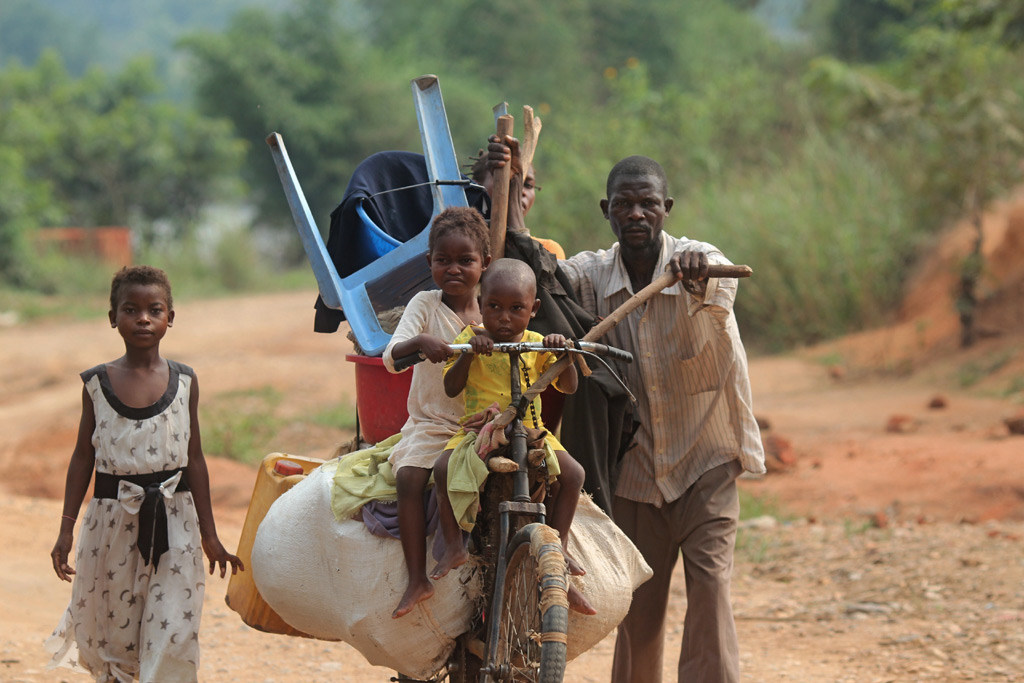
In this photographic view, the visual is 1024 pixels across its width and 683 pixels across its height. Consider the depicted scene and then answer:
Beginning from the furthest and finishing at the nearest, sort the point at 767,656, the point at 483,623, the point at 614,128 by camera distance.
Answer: the point at 614,128 → the point at 767,656 → the point at 483,623

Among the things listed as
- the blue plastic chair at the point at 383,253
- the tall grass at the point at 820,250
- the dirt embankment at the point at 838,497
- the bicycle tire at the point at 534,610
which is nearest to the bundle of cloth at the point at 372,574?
the bicycle tire at the point at 534,610

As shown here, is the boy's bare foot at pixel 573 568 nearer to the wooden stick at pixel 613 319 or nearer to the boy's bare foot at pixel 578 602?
the boy's bare foot at pixel 578 602

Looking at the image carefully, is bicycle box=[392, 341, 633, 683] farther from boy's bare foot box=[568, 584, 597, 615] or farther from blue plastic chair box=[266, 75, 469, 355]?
blue plastic chair box=[266, 75, 469, 355]

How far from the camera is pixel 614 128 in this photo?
17.9 metres

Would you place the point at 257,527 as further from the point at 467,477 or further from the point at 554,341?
the point at 554,341

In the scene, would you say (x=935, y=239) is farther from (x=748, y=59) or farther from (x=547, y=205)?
(x=748, y=59)

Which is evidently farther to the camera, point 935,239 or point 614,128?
point 614,128

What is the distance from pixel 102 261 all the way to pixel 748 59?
15.9 metres

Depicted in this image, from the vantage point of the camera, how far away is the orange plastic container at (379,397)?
11.6ft

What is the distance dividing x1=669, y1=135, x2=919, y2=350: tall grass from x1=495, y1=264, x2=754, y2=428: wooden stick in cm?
1068

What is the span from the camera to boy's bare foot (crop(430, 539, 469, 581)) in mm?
2908

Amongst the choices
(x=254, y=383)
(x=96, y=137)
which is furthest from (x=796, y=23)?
(x=254, y=383)

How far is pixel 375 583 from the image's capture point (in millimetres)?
3010

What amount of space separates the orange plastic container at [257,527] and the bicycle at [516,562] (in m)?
0.77
